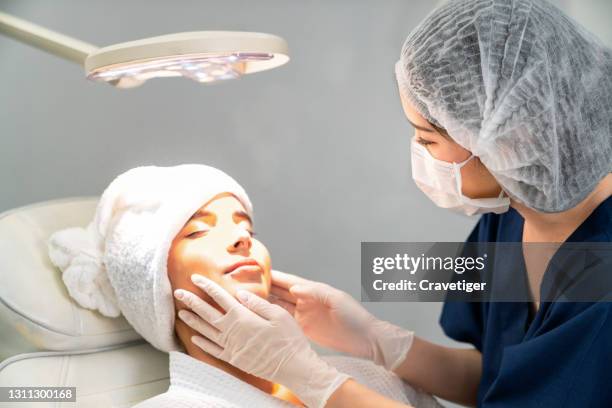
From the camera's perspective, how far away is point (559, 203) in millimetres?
1265

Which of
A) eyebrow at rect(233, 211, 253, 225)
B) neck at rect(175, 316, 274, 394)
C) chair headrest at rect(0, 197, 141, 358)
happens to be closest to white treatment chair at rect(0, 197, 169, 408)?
chair headrest at rect(0, 197, 141, 358)

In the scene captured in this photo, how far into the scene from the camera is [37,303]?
4.85 feet

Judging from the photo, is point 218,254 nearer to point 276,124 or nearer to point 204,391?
point 204,391

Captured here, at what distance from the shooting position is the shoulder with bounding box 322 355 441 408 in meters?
1.58

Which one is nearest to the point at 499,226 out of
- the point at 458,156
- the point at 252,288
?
the point at 458,156

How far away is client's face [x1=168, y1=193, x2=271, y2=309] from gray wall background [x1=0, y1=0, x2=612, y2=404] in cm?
34

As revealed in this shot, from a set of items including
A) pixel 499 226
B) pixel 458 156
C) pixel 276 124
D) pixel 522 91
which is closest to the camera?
pixel 522 91

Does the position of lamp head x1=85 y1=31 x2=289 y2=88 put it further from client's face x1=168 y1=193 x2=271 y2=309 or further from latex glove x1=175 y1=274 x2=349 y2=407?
latex glove x1=175 y1=274 x2=349 y2=407

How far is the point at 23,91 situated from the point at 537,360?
1276mm

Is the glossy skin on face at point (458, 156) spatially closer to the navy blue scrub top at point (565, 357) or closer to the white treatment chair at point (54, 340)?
the navy blue scrub top at point (565, 357)

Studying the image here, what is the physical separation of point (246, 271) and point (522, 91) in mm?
653

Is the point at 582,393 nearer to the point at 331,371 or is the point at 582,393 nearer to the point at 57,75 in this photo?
the point at 331,371

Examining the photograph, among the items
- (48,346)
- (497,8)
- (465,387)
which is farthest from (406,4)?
(48,346)

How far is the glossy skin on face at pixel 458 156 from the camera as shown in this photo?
4.27ft
